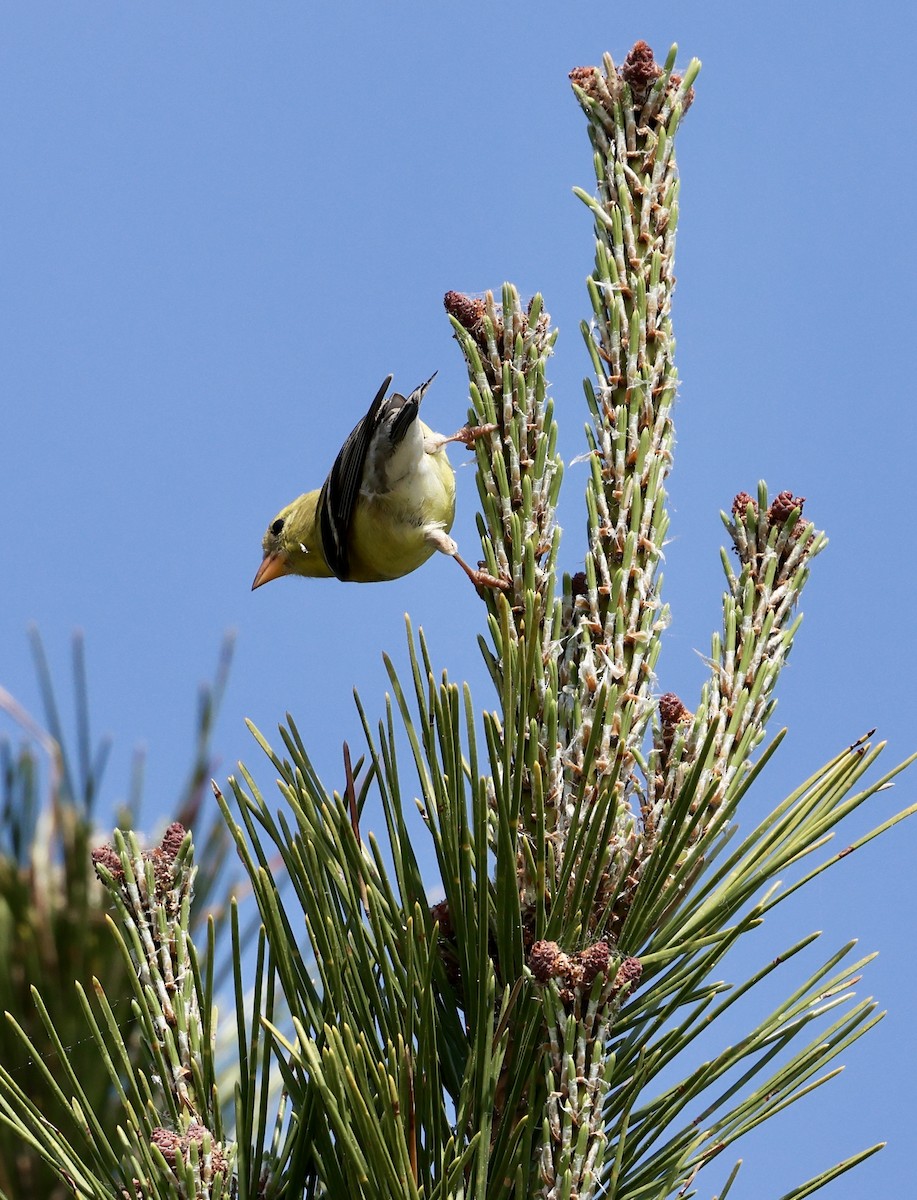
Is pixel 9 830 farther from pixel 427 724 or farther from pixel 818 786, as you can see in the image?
pixel 818 786

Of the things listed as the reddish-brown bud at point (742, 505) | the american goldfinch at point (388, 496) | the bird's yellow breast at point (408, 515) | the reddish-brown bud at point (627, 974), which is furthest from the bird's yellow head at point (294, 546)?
the reddish-brown bud at point (627, 974)

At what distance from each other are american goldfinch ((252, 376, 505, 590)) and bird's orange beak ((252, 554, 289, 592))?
783 mm

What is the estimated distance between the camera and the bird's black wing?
17.9ft

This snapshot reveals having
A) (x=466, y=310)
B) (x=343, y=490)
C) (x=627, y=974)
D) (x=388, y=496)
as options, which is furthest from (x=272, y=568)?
(x=627, y=974)

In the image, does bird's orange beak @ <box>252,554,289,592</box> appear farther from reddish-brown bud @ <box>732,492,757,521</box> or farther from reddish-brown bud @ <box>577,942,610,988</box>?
reddish-brown bud @ <box>577,942,610,988</box>

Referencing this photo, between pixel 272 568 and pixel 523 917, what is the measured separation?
477cm

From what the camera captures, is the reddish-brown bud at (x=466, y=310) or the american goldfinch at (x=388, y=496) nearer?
A: the reddish-brown bud at (x=466, y=310)

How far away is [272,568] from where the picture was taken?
22.0ft

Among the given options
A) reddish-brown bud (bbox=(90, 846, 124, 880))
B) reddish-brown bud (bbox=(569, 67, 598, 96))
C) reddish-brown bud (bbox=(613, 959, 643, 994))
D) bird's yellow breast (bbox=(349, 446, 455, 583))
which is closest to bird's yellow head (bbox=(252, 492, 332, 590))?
bird's yellow breast (bbox=(349, 446, 455, 583))

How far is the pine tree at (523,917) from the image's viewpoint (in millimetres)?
1865

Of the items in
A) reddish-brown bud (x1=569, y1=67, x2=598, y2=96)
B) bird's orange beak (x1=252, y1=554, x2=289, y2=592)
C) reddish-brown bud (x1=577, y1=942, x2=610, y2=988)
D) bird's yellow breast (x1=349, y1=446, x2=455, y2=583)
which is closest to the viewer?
reddish-brown bud (x1=577, y1=942, x2=610, y2=988)

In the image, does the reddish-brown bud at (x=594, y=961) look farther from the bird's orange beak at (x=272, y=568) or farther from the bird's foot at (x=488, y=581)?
the bird's orange beak at (x=272, y=568)

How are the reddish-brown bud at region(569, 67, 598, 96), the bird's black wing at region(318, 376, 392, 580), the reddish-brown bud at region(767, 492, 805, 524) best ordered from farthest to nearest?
the bird's black wing at region(318, 376, 392, 580) < the reddish-brown bud at region(569, 67, 598, 96) < the reddish-brown bud at region(767, 492, 805, 524)

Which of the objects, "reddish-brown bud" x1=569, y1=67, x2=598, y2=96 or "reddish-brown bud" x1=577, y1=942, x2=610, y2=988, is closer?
"reddish-brown bud" x1=577, y1=942, x2=610, y2=988
